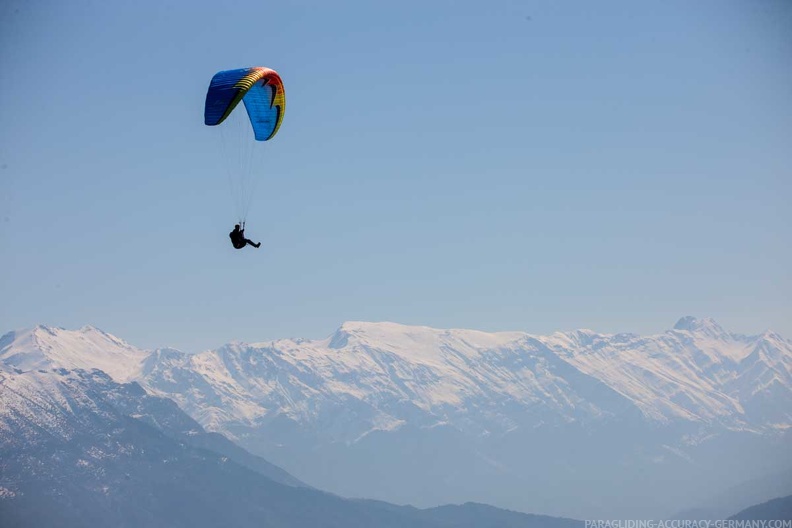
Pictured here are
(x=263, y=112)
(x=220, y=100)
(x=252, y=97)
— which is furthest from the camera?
(x=263, y=112)

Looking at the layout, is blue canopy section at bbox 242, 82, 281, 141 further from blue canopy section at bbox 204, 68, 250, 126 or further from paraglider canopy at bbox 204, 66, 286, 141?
blue canopy section at bbox 204, 68, 250, 126

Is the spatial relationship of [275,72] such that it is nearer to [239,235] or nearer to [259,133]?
[259,133]

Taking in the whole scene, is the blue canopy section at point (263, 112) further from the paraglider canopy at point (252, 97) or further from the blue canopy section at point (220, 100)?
the blue canopy section at point (220, 100)

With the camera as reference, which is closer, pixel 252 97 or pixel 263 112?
pixel 252 97

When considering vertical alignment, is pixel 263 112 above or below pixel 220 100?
above

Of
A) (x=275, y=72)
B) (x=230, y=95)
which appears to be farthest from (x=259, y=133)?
(x=230, y=95)

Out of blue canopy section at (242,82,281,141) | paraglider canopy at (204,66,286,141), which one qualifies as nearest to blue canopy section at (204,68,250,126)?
paraglider canopy at (204,66,286,141)

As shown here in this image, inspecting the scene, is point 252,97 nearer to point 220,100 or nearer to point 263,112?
point 263,112

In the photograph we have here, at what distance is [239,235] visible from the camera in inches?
3509

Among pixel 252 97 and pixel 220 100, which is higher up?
pixel 252 97

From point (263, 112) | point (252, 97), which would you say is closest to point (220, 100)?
point (252, 97)

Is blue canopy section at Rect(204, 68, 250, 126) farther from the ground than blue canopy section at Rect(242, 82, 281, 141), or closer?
closer

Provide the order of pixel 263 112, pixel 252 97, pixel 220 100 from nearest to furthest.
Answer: pixel 220 100 → pixel 252 97 → pixel 263 112

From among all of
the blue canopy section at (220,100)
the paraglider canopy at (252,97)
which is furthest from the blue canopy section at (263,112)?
the blue canopy section at (220,100)
